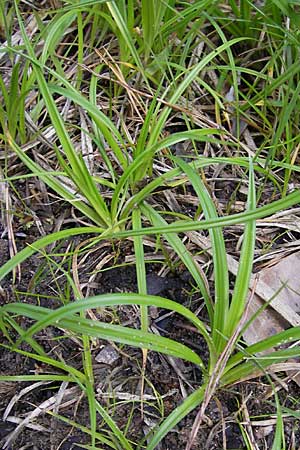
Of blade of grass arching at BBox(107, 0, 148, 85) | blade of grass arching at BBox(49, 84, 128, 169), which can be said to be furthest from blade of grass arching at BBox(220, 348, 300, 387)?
blade of grass arching at BBox(107, 0, 148, 85)

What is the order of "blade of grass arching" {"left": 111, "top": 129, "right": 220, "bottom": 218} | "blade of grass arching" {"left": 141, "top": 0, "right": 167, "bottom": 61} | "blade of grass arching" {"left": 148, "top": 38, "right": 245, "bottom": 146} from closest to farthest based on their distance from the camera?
"blade of grass arching" {"left": 111, "top": 129, "right": 220, "bottom": 218} → "blade of grass arching" {"left": 148, "top": 38, "right": 245, "bottom": 146} → "blade of grass arching" {"left": 141, "top": 0, "right": 167, "bottom": 61}

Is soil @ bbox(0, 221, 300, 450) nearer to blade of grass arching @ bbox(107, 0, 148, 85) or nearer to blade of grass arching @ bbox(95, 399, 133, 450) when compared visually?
blade of grass arching @ bbox(95, 399, 133, 450)

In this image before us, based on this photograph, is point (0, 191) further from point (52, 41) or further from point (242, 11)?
point (242, 11)

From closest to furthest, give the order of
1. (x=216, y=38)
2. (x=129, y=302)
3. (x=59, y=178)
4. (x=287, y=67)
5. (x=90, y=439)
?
(x=129, y=302) < (x=90, y=439) < (x=59, y=178) < (x=287, y=67) < (x=216, y=38)

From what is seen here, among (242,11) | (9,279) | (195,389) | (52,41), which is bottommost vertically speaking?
(195,389)

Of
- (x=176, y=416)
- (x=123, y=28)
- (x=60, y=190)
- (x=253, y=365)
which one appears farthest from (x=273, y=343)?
(x=123, y=28)

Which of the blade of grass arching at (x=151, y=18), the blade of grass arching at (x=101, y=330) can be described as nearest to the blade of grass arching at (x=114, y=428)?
the blade of grass arching at (x=101, y=330)

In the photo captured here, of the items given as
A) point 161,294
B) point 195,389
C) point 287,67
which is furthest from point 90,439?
point 287,67
